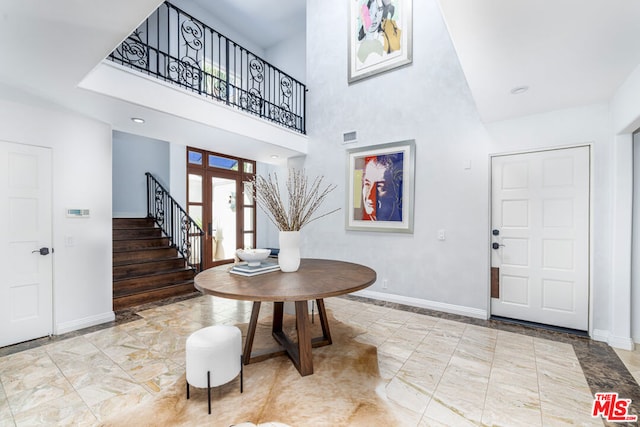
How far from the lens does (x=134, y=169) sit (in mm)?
6188

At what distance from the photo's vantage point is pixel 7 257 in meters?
2.77

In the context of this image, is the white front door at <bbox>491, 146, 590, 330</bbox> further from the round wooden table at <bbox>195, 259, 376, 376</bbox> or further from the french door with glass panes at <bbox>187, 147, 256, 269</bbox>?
the french door with glass panes at <bbox>187, 147, 256, 269</bbox>

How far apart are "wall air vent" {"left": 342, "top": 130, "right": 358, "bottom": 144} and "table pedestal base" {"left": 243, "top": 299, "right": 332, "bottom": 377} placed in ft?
9.14

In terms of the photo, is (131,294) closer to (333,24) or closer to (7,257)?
(7,257)

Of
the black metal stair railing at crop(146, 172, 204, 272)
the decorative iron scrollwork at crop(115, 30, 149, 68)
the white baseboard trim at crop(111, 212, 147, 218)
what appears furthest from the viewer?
the white baseboard trim at crop(111, 212, 147, 218)

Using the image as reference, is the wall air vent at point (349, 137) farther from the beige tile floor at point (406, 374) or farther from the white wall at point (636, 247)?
the white wall at point (636, 247)

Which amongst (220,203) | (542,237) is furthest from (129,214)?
(542,237)

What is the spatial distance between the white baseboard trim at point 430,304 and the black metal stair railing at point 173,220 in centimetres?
326

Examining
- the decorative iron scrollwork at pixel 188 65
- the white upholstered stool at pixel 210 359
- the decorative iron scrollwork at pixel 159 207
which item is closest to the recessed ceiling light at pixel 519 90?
the decorative iron scrollwork at pixel 188 65

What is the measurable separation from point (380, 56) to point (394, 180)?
1.90 m

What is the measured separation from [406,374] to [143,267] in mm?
4302

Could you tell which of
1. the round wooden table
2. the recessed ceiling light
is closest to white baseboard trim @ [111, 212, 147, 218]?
the round wooden table

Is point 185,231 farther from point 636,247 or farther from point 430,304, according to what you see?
point 636,247

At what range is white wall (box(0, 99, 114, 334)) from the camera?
9.64ft
